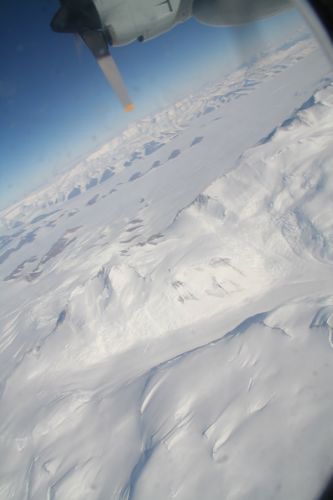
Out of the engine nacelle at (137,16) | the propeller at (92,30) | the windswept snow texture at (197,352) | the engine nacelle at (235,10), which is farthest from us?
the windswept snow texture at (197,352)

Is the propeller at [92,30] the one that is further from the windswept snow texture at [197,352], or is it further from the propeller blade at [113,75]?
the windswept snow texture at [197,352]

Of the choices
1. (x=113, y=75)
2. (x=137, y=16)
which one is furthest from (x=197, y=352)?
(x=137, y=16)

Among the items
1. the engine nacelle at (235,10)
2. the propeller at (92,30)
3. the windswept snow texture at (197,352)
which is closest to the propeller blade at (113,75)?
the propeller at (92,30)

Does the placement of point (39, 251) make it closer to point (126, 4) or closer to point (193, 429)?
point (193, 429)

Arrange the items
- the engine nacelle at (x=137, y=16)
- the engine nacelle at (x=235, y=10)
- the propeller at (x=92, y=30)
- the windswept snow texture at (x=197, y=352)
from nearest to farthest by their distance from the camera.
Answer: the propeller at (x=92, y=30) → the engine nacelle at (x=137, y=16) → the engine nacelle at (x=235, y=10) → the windswept snow texture at (x=197, y=352)

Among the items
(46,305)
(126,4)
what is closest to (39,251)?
(46,305)

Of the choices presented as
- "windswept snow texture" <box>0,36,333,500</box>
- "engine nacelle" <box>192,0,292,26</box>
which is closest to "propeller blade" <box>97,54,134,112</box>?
"engine nacelle" <box>192,0,292,26</box>

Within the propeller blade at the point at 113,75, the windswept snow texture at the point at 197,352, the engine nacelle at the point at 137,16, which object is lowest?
the windswept snow texture at the point at 197,352
